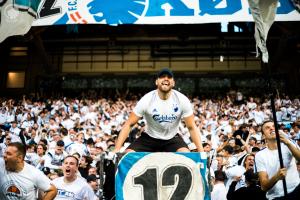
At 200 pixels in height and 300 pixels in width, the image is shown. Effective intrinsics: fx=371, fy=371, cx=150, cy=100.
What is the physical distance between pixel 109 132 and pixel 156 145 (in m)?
8.02

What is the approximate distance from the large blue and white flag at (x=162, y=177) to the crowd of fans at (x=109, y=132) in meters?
0.34

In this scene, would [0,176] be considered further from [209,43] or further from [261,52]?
[209,43]

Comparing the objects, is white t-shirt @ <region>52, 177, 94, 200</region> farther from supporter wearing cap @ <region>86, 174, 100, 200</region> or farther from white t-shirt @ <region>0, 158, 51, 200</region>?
supporter wearing cap @ <region>86, 174, 100, 200</region>

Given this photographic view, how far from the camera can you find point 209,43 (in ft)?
73.7

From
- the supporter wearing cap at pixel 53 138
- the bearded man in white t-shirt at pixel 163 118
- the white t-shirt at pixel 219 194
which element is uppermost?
the bearded man in white t-shirt at pixel 163 118

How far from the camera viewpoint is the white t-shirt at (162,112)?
15.3ft

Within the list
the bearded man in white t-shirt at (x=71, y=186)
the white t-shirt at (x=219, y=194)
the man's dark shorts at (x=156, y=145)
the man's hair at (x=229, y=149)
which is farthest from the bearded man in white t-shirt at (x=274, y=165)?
the man's hair at (x=229, y=149)

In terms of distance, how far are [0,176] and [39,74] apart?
783 inches

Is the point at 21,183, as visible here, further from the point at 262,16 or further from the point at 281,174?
the point at 262,16

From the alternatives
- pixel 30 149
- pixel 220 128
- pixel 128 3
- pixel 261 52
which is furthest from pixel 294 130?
pixel 261 52

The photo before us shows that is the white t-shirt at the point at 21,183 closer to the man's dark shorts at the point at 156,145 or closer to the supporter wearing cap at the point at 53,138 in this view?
the man's dark shorts at the point at 156,145

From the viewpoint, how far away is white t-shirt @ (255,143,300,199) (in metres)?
4.16

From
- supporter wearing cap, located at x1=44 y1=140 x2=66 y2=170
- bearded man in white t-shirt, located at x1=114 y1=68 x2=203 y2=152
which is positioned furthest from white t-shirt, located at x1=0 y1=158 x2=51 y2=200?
supporter wearing cap, located at x1=44 y1=140 x2=66 y2=170

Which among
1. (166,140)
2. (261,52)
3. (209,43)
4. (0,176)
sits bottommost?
(0,176)
